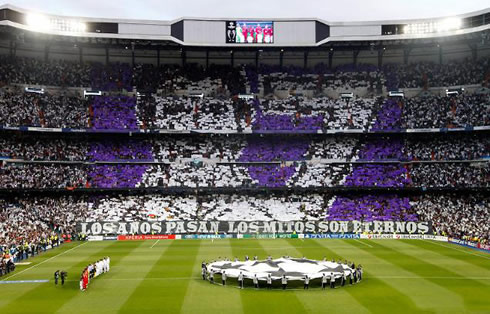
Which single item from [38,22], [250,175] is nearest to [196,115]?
[250,175]

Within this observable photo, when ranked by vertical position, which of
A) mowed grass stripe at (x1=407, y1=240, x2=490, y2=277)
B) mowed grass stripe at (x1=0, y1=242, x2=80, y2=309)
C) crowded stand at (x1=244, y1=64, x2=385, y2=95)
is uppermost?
crowded stand at (x1=244, y1=64, x2=385, y2=95)

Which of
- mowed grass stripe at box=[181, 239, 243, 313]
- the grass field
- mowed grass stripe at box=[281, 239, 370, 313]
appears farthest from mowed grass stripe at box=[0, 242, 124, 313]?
mowed grass stripe at box=[281, 239, 370, 313]

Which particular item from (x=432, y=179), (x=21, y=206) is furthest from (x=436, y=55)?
(x=21, y=206)

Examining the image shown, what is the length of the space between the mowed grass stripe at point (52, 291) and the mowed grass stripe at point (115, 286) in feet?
A: 2.78

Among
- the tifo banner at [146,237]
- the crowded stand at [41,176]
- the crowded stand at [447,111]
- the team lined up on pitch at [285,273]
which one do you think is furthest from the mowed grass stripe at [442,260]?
the crowded stand at [41,176]

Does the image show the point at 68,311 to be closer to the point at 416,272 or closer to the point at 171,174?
the point at 416,272

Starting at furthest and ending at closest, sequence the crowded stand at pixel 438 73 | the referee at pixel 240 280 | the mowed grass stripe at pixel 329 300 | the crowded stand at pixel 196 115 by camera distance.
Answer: the crowded stand at pixel 438 73 < the crowded stand at pixel 196 115 < the referee at pixel 240 280 < the mowed grass stripe at pixel 329 300

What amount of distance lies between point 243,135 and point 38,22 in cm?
3178

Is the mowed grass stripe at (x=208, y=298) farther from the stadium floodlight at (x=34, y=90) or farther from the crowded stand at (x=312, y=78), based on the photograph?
the crowded stand at (x=312, y=78)

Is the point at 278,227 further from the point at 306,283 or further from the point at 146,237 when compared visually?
the point at 306,283

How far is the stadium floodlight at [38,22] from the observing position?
67.2 metres

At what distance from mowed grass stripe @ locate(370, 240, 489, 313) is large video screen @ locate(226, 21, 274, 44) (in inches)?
1409

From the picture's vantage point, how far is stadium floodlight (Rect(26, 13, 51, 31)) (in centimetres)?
6725

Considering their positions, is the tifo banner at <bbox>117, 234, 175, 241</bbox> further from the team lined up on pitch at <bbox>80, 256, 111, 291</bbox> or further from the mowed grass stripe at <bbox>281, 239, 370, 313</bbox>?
the mowed grass stripe at <bbox>281, 239, 370, 313</bbox>
